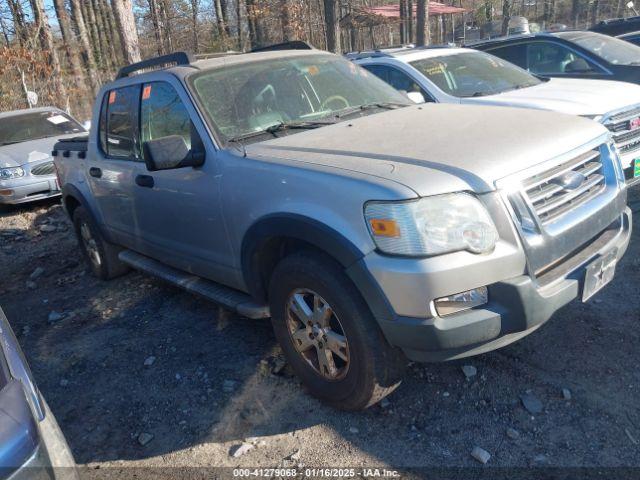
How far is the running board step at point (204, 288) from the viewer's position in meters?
3.41

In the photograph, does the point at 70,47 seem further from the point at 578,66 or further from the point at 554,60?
the point at 578,66

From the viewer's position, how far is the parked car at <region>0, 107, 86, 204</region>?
29.6ft

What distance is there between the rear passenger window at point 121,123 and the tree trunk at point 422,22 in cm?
1176

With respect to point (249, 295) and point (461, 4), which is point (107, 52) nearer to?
point (461, 4)

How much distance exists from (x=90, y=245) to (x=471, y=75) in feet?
15.5

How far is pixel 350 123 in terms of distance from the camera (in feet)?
12.0

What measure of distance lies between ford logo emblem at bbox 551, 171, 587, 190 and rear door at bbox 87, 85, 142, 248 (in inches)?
115

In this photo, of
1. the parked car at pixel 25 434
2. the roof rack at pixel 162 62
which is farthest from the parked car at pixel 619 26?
the parked car at pixel 25 434

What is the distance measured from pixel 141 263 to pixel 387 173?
2.73 m

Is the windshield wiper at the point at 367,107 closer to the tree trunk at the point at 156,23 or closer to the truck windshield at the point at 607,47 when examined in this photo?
the truck windshield at the point at 607,47

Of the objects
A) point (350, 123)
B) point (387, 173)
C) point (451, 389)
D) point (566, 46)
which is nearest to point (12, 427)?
point (387, 173)

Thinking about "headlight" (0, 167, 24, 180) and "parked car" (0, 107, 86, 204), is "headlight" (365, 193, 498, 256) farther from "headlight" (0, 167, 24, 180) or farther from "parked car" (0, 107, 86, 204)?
"headlight" (0, 167, 24, 180)

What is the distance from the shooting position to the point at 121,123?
462 cm

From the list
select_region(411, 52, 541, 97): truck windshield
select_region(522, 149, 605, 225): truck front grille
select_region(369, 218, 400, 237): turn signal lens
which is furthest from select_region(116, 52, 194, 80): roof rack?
select_region(411, 52, 541, 97): truck windshield
